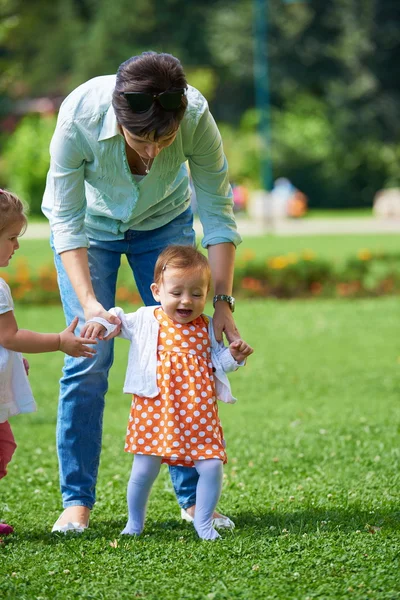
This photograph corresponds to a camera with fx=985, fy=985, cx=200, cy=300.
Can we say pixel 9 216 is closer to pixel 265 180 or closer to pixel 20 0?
pixel 265 180

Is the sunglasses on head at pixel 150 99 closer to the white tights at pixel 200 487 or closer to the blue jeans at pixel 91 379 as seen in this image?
the blue jeans at pixel 91 379

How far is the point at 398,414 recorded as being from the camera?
6.42 m

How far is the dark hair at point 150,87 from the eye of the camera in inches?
132

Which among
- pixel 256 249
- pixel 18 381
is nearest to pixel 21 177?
pixel 256 249

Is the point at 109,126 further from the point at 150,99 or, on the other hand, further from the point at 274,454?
the point at 274,454

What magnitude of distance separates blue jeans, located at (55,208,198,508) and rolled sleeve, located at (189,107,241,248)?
146 mm

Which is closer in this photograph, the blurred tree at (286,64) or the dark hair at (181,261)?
the dark hair at (181,261)

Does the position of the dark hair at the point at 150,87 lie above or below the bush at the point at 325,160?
above

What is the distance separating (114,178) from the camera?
3771mm

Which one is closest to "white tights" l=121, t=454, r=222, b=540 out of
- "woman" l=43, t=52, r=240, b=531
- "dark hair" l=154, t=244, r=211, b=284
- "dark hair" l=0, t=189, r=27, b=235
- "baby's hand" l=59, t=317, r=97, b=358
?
"woman" l=43, t=52, r=240, b=531

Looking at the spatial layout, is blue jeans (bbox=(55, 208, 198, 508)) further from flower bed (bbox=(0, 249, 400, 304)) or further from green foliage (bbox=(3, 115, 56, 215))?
green foliage (bbox=(3, 115, 56, 215))

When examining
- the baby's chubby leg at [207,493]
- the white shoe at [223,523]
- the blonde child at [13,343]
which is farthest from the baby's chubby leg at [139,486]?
the blonde child at [13,343]

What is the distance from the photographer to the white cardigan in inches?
145

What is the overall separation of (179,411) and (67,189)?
3.07 ft
